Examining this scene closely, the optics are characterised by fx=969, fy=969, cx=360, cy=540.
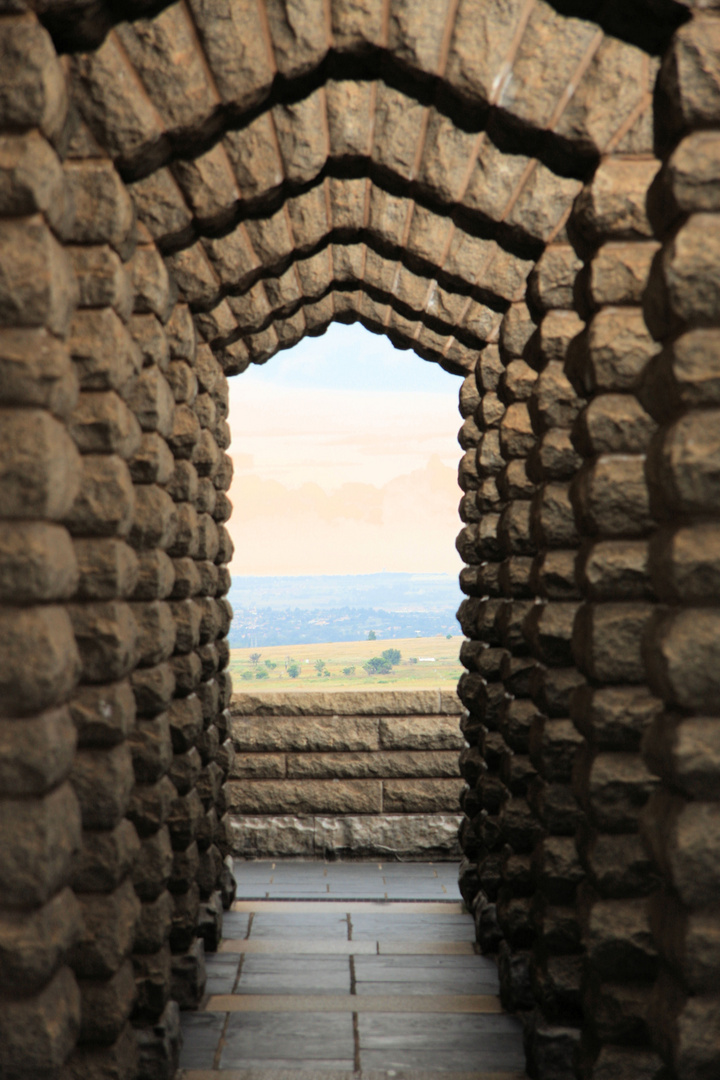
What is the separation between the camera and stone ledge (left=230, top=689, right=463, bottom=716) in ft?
28.1

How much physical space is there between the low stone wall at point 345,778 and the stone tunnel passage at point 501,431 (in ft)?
10.4

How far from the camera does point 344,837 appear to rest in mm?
8539

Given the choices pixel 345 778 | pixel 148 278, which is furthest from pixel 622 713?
pixel 345 778

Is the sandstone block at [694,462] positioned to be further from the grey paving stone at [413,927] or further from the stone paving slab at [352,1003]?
the grey paving stone at [413,927]

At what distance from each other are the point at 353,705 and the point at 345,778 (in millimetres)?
646

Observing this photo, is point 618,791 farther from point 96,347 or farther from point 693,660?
point 96,347

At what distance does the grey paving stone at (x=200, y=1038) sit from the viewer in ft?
15.0

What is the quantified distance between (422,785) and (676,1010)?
19.5ft

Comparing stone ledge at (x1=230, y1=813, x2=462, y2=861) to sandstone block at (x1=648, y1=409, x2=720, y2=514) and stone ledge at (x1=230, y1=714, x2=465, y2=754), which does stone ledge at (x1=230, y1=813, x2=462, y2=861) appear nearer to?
stone ledge at (x1=230, y1=714, x2=465, y2=754)

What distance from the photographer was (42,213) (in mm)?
2670

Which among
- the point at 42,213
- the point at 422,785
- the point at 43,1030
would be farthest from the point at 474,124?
the point at 422,785

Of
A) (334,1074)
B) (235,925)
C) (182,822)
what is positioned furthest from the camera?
(235,925)

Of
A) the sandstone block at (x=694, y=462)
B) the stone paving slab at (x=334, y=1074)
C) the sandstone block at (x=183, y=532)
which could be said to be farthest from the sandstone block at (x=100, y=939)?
the sandstone block at (x=694, y=462)

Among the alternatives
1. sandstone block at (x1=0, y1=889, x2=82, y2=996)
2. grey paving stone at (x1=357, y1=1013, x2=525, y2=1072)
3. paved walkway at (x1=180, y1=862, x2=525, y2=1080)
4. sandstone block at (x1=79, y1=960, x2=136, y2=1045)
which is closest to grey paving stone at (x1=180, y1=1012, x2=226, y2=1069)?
paved walkway at (x1=180, y1=862, x2=525, y2=1080)
